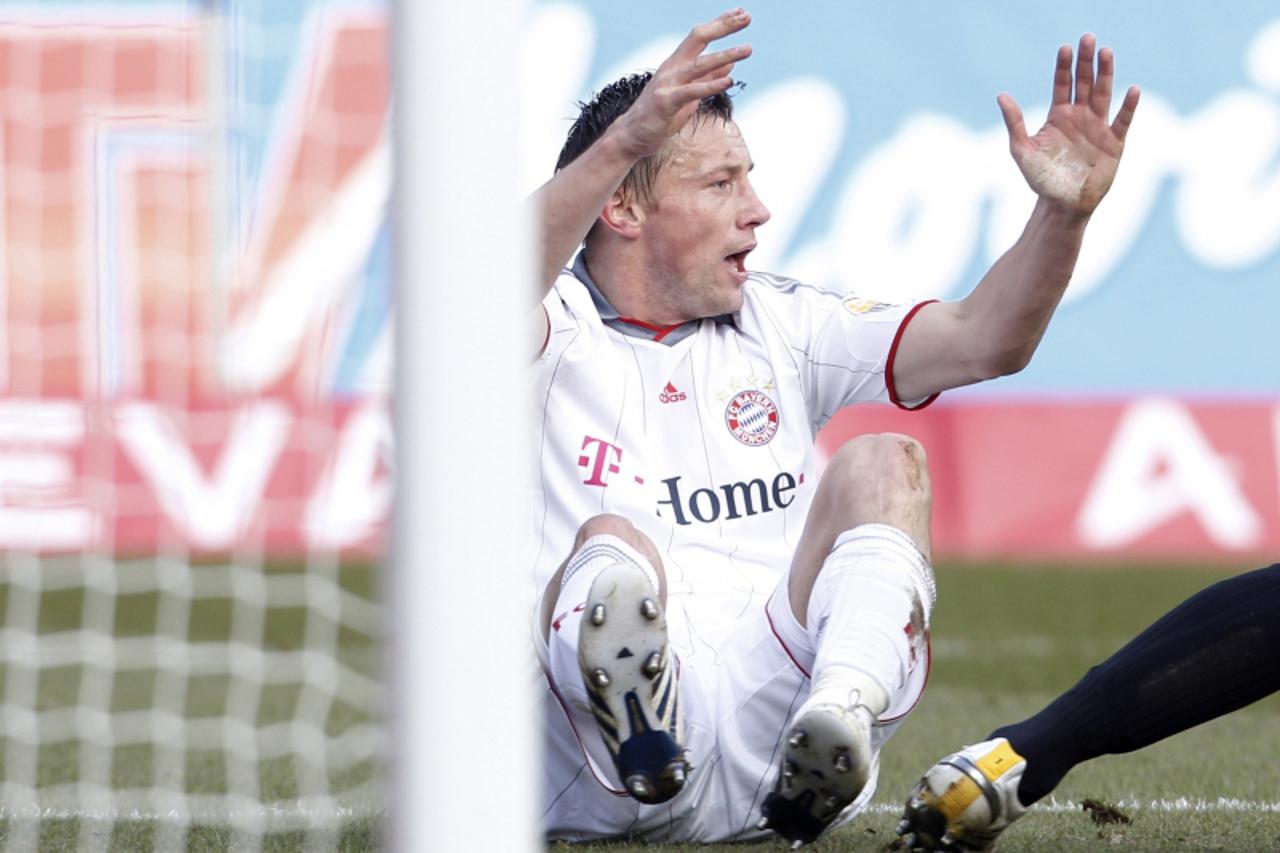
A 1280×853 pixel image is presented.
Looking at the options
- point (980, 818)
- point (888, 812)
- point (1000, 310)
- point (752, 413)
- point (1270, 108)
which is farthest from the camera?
point (1270, 108)

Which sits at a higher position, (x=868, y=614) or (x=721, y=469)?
(x=721, y=469)

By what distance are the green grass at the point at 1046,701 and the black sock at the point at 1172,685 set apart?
272 millimetres

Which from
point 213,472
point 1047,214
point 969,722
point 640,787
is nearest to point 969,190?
point 213,472

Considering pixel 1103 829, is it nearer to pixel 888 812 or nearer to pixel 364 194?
pixel 888 812

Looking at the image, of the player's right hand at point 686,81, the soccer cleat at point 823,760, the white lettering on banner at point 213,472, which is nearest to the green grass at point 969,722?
the soccer cleat at point 823,760

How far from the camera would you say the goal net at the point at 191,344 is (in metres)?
7.61

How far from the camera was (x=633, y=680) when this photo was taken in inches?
93.0

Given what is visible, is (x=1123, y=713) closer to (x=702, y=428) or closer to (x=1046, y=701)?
(x=702, y=428)

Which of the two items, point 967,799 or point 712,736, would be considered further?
point 712,736

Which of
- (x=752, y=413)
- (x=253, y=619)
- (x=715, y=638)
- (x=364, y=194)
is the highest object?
(x=364, y=194)

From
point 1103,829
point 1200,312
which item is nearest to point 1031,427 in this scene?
point 1200,312

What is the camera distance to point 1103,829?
9.78ft

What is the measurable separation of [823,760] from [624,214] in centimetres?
118

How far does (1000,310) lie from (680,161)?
0.62 meters
